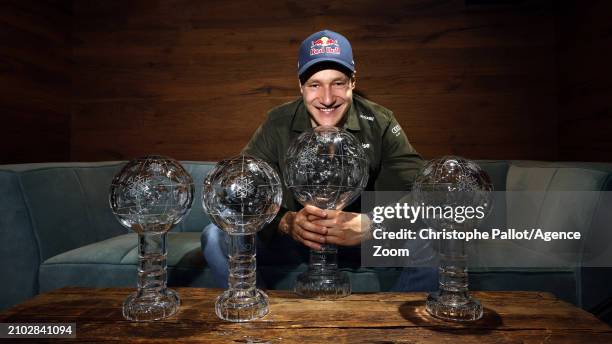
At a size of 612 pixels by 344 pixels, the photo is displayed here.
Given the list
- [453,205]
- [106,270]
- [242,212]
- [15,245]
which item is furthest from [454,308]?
[15,245]

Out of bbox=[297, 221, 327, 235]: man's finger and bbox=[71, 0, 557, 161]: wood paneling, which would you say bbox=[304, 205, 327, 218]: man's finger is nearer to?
bbox=[297, 221, 327, 235]: man's finger

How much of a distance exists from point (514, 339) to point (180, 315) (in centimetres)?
56

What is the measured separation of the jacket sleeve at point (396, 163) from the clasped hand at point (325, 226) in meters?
0.38

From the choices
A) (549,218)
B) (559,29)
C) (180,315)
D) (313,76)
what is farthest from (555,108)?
(180,315)

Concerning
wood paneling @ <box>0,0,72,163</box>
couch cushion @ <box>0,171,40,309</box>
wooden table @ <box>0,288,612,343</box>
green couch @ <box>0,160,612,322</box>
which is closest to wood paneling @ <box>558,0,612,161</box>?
green couch @ <box>0,160,612,322</box>

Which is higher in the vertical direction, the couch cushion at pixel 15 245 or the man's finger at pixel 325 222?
the man's finger at pixel 325 222

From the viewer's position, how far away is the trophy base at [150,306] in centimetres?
70

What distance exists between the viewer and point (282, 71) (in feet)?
7.59

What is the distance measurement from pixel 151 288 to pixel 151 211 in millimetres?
157

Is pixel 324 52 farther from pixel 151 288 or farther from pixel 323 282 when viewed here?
pixel 151 288

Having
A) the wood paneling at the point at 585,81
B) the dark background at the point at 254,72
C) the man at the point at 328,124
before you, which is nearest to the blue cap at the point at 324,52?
the man at the point at 328,124

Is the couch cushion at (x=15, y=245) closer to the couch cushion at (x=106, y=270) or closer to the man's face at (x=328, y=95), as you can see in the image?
the couch cushion at (x=106, y=270)

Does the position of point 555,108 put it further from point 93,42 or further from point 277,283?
point 93,42

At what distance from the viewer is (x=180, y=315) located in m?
0.72
